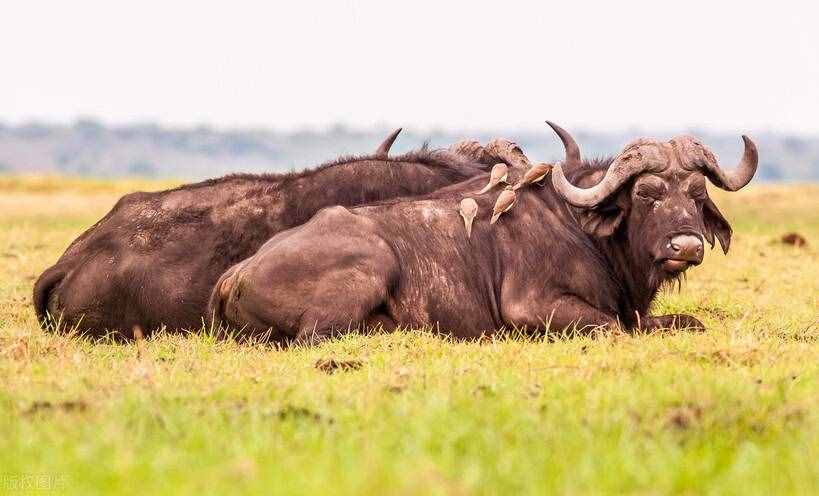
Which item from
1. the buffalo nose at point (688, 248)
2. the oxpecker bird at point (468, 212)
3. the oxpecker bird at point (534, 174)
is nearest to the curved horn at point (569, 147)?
the oxpecker bird at point (534, 174)

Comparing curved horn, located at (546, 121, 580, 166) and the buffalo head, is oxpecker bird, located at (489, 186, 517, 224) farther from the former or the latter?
curved horn, located at (546, 121, 580, 166)

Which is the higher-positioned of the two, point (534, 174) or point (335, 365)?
point (534, 174)

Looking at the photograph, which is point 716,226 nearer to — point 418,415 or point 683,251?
point 683,251

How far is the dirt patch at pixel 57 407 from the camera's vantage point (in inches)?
227

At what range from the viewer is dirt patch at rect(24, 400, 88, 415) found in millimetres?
5754

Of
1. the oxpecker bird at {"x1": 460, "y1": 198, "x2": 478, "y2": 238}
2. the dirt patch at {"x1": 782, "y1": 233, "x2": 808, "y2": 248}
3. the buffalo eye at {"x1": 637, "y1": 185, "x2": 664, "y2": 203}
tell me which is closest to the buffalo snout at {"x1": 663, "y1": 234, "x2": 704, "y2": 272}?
the buffalo eye at {"x1": 637, "y1": 185, "x2": 664, "y2": 203}

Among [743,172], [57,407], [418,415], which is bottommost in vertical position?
[57,407]

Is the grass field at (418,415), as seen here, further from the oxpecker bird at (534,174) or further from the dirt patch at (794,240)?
the dirt patch at (794,240)

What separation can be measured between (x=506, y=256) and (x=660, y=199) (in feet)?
4.21

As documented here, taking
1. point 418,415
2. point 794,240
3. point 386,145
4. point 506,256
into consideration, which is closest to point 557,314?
point 506,256

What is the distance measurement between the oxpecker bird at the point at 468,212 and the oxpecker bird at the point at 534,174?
423mm

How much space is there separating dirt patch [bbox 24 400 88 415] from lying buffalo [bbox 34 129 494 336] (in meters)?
3.85

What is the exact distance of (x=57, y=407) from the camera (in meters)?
5.78

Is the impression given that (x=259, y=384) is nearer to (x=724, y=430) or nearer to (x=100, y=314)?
(x=724, y=430)
